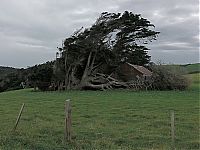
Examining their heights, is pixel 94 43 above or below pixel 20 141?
above

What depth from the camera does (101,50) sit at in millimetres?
59344

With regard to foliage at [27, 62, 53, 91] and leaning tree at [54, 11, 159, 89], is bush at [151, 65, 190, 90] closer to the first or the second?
leaning tree at [54, 11, 159, 89]

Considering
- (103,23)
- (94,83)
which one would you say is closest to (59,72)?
(94,83)

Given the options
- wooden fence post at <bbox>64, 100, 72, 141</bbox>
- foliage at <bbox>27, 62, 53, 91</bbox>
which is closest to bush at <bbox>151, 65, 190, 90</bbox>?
foliage at <bbox>27, 62, 53, 91</bbox>

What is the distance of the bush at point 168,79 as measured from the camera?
58344 mm

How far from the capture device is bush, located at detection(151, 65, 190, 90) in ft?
191

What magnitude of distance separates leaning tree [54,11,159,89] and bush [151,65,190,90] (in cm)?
511

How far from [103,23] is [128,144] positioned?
4850cm

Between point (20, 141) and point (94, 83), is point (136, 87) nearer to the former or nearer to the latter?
point (94, 83)

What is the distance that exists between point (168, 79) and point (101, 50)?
1140 centimetres

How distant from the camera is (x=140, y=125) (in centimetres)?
1669

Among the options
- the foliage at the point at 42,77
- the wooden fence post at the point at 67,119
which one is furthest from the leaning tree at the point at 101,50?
the wooden fence post at the point at 67,119

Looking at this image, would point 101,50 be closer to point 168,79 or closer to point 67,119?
point 168,79

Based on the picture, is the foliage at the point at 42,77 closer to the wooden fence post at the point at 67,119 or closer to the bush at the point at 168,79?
the bush at the point at 168,79
